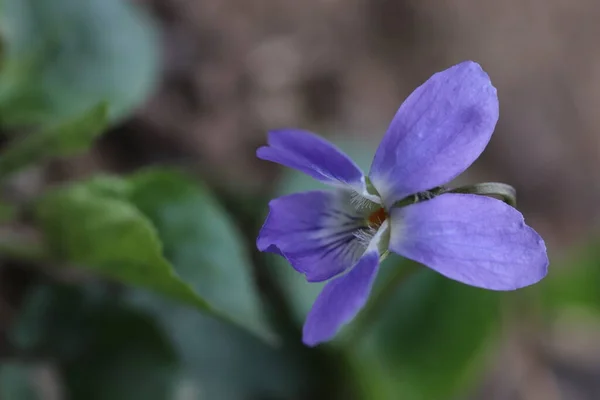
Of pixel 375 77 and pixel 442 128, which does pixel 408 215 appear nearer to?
pixel 442 128

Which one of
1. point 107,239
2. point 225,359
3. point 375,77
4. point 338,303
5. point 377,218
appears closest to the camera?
point 338,303

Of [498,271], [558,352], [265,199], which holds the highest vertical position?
[498,271]

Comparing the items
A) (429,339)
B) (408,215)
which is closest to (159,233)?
(408,215)

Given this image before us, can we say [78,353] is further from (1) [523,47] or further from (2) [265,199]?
(1) [523,47]

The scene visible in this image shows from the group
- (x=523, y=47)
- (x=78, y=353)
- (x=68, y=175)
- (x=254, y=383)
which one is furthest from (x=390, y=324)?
(x=523, y=47)

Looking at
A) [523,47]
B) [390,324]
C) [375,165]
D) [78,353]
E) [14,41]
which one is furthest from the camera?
[523,47]

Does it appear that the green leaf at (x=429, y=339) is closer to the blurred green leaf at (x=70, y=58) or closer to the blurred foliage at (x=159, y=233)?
the blurred foliage at (x=159, y=233)

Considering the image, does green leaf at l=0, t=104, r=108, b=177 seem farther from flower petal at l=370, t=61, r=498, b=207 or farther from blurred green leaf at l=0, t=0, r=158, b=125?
flower petal at l=370, t=61, r=498, b=207
